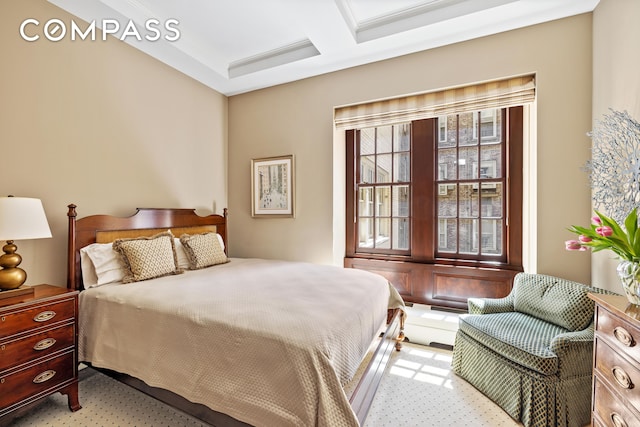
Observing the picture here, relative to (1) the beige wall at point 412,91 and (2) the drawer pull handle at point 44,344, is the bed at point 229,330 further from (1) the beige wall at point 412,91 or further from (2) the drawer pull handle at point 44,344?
(1) the beige wall at point 412,91

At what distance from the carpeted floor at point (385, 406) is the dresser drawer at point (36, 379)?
25cm

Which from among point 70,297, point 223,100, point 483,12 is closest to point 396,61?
point 483,12

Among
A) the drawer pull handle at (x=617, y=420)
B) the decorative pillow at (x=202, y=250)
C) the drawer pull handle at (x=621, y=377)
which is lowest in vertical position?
the drawer pull handle at (x=617, y=420)

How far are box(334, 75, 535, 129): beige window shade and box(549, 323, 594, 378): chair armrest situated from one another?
1.94 metres

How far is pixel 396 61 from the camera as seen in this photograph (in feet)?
9.67

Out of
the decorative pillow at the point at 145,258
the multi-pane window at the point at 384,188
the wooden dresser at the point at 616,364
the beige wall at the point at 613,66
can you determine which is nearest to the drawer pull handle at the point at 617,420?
the wooden dresser at the point at 616,364

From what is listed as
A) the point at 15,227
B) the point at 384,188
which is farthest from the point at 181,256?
the point at 384,188

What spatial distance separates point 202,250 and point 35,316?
4.17 ft

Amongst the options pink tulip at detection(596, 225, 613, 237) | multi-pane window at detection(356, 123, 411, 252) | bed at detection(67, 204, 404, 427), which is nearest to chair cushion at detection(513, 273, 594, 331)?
pink tulip at detection(596, 225, 613, 237)

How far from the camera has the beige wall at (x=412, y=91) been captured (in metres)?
2.31

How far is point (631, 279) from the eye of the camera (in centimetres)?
125

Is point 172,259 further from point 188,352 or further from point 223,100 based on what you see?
point 223,100

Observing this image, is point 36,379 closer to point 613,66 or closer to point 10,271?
point 10,271

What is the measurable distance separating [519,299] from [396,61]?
2.47 metres
